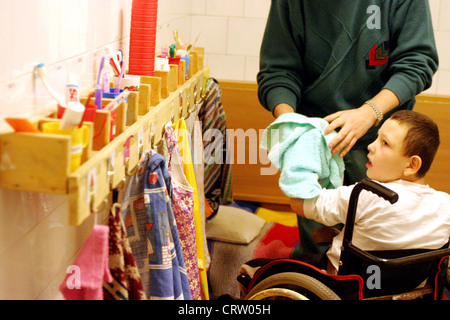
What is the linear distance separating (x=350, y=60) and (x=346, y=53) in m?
0.04

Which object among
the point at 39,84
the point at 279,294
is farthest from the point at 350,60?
the point at 39,84

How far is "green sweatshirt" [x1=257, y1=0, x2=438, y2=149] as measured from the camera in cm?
185

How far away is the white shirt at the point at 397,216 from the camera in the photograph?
1521 mm

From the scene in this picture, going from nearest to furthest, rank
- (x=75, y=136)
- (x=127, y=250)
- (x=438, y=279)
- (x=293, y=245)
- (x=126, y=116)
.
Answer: (x=75, y=136) < (x=127, y=250) < (x=126, y=116) < (x=438, y=279) < (x=293, y=245)

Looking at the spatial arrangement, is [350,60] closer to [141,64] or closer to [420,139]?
[420,139]

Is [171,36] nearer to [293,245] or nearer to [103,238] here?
[293,245]

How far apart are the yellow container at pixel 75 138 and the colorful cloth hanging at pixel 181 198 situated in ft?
1.66

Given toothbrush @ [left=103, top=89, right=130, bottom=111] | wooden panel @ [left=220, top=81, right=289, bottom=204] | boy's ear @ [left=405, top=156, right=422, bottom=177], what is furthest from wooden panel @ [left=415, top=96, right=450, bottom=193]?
toothbrush @ [left=103, top=89, right=130, bottom=111]

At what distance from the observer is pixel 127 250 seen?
1.16m

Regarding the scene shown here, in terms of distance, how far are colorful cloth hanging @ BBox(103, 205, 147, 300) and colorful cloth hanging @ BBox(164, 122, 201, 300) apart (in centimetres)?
35

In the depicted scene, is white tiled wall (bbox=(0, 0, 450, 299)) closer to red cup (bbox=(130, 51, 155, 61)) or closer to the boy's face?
red cup (bbox=(130, 51, 155, 61))

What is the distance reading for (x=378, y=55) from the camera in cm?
189
